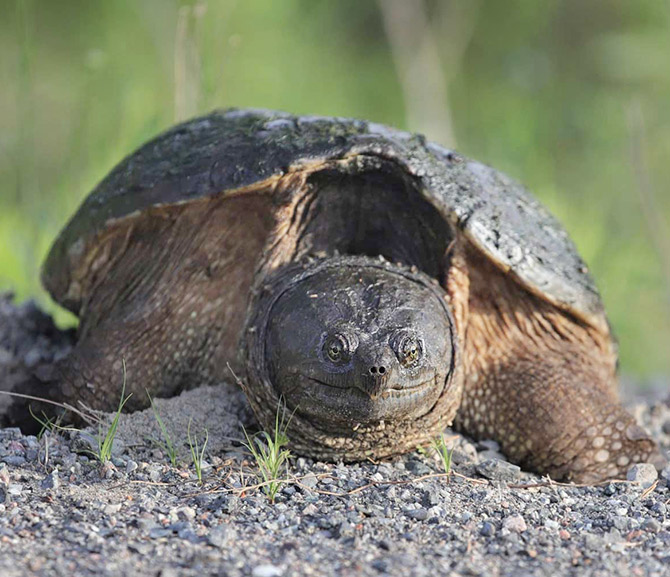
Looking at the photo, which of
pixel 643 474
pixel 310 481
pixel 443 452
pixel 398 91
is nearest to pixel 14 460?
pixel 310 481

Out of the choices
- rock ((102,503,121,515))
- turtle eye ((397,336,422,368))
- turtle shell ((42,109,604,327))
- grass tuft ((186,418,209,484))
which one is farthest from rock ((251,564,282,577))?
turtle shell ((42,109,604,327))

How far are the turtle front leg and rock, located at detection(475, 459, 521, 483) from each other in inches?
12.5

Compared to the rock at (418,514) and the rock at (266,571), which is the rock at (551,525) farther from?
the rock at (266,571)

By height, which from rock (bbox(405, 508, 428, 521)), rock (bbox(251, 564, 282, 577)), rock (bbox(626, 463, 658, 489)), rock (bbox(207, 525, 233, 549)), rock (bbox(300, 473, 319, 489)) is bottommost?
rock (bbox(207, 525, 233, 549))

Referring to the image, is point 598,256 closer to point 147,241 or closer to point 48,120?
point 147,241

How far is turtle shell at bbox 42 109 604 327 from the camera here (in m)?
3.12

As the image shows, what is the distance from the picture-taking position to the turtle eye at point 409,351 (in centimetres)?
267

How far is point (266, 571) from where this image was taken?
1.94 metres

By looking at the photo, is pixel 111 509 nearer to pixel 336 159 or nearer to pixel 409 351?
pixel 409 351

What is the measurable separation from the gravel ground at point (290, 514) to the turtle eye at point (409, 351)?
349mm

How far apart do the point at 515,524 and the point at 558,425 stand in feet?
2.80

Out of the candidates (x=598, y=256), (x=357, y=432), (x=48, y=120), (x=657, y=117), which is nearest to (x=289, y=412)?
(x=357, y=432)

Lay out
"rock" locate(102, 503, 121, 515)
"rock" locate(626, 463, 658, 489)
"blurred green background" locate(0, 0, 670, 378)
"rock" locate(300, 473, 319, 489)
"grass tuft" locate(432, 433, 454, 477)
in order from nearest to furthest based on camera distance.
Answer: "rock" locate(102, 503, 121, 515)
"rock" locate(300, 473, 319, 489)
"grass tuft" locate(432, 433, 454, 477)
"rock" locate(626, 463, 658, 489)
"blurred green background" locate(0, 0, 670, 378)

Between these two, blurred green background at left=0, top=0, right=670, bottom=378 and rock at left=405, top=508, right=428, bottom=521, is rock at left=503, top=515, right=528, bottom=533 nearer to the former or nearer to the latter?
rock at left=405, top=508, right=428, bottom=521
